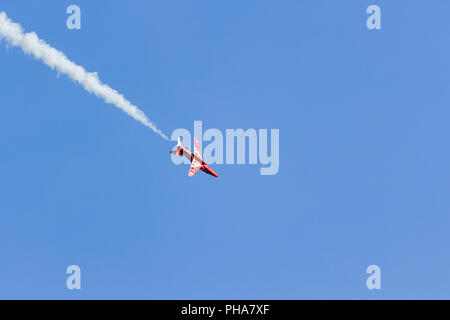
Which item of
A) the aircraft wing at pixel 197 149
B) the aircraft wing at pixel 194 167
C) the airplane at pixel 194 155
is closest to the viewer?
the aircraft wing at pixel 194 167

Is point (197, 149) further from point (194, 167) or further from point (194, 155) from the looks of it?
point (194, 167)

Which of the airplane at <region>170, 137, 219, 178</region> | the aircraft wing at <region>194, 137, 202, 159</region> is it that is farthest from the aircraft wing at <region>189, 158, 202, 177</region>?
the aircraft wing at <region>194, 137, 202, 159</region>

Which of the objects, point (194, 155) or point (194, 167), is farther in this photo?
point (194, 155)

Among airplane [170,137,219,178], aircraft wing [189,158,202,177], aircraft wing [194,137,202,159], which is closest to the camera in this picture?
aircraft wing [189,158,202,177]

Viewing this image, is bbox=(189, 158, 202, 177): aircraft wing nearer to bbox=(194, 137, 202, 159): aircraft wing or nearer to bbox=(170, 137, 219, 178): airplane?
bbox=(170, 137, 219, 178): airplane

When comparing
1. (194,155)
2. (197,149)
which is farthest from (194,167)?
(197,149)

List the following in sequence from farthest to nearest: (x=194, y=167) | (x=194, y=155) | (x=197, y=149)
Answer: (x=197, y=149), (x=194, y=155), (x=194, y=167)

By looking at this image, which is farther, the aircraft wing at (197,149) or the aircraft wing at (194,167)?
the aircraft wing at (197,149)

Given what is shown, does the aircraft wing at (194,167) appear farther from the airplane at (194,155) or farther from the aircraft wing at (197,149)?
the aircraft wing at (197,149)

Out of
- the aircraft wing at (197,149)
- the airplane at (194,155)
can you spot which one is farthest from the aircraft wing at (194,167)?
the aircraft wing at (197,149)

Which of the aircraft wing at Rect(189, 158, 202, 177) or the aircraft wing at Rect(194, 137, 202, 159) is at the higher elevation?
the aircraft wing at Rect(194, 137, 202, 159)
